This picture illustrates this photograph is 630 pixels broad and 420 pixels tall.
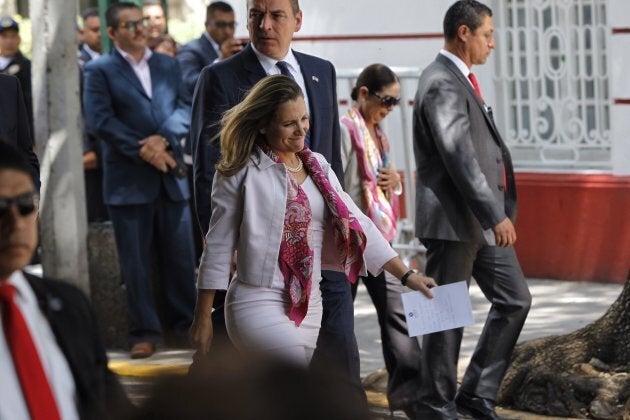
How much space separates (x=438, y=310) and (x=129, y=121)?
4066 millimetres

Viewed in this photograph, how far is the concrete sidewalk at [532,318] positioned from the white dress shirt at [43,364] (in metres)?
5.10

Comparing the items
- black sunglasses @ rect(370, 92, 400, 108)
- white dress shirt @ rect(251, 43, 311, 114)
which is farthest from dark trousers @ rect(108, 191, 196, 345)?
white dress shirt @ rect(251, 43, 311, 114)

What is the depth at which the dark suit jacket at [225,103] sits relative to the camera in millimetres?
6305

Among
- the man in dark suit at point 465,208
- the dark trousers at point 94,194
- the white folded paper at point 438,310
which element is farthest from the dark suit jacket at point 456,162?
the dark trousers at point 94,194

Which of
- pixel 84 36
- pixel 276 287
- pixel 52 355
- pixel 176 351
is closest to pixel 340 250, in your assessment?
pixel 276 287

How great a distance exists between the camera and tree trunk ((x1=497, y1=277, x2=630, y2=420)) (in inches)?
292

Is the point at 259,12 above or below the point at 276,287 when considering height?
above

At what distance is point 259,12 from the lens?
6312 mm

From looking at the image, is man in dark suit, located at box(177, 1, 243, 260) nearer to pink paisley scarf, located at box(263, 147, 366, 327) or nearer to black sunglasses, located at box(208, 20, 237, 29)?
black sunglasses, located at box(208, 20, 237, 29)

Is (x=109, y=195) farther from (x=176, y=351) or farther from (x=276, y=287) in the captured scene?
(x=276, y=287)

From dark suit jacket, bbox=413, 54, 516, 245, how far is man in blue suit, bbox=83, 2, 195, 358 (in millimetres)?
2758

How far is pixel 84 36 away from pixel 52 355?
39.9ft

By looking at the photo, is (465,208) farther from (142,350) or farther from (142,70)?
(142,70)

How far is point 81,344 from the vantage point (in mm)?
3094
